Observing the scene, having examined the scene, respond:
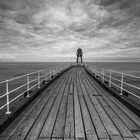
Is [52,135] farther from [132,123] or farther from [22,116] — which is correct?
[132,123]

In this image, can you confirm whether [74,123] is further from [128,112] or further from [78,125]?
[128,112]

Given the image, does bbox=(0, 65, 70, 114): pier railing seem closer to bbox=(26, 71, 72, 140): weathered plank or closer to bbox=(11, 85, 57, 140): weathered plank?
bbox=(11, 85, 57, 140): weathered plank

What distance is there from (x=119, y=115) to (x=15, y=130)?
8.11ft

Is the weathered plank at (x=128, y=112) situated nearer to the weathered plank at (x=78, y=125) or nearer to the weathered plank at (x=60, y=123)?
the weathered plank at (x=78, y=125)

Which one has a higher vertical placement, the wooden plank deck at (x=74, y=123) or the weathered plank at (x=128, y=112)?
the weathered plank at (x=128, y=112)

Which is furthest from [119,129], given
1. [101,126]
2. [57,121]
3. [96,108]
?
[57,121]

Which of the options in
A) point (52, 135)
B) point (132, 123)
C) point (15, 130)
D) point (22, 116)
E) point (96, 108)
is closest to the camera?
point (52, 135)

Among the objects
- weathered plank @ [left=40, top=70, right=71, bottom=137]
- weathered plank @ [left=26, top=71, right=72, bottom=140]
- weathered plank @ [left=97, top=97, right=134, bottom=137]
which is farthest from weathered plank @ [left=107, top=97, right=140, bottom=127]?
weathered plank @ [left=26, top=71, right=72, bottom=140]

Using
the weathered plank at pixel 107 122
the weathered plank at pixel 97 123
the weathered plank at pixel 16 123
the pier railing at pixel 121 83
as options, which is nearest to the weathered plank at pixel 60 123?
the weathered plank at pixel 97 123

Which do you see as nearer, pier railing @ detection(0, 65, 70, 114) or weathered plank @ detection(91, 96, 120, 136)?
weathered plank @ detection(91, 96, 120, 136)

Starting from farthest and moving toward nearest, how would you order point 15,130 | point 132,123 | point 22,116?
point 22,116 < point 132,123 < point 15,130

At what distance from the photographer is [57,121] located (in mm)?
2740

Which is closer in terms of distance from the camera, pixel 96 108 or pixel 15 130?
pixel 15 130

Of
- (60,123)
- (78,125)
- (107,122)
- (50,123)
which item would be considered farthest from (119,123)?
(50,123)
